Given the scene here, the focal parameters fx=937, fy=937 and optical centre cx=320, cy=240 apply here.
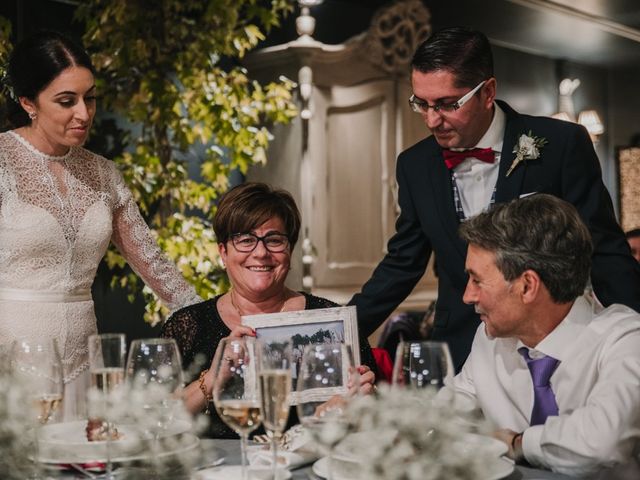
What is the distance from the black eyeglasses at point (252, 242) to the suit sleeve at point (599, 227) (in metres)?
0.80

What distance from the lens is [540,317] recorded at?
2008mm

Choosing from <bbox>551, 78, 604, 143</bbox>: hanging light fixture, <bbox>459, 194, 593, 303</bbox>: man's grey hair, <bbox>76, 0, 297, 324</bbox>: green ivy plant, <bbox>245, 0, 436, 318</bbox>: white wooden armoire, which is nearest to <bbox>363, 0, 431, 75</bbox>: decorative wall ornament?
<bbox>245, 0, 436, 318</bbox>: white wooden armoire

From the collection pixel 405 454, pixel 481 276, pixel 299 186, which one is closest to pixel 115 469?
pixel 405 454

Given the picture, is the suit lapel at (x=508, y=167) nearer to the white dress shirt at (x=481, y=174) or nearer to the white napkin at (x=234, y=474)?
the white dress shirt at (x=481, y=174)

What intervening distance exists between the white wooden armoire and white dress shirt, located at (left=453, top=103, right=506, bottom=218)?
2708 mm

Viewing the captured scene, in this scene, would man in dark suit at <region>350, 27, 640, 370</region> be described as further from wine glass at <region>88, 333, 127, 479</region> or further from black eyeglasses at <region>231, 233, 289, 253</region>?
wine glass at <region>88, 333, 127, 479</region>

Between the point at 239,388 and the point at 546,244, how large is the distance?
2.54ft

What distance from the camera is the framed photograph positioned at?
2162 millimetres

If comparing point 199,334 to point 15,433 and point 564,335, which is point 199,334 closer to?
point 564,335

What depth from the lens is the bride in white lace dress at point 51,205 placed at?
2697 mm

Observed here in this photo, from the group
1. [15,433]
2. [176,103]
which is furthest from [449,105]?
Result: [176,103]

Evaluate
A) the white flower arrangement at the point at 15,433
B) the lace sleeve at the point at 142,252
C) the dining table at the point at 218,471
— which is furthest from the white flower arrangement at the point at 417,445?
the lace sleeve at the point at 142,252

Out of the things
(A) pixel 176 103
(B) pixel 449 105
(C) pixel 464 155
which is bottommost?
(C) pixel 464 155

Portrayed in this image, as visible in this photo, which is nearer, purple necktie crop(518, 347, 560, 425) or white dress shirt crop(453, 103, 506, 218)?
purple necktie crop(518, 347, 560, 425)
